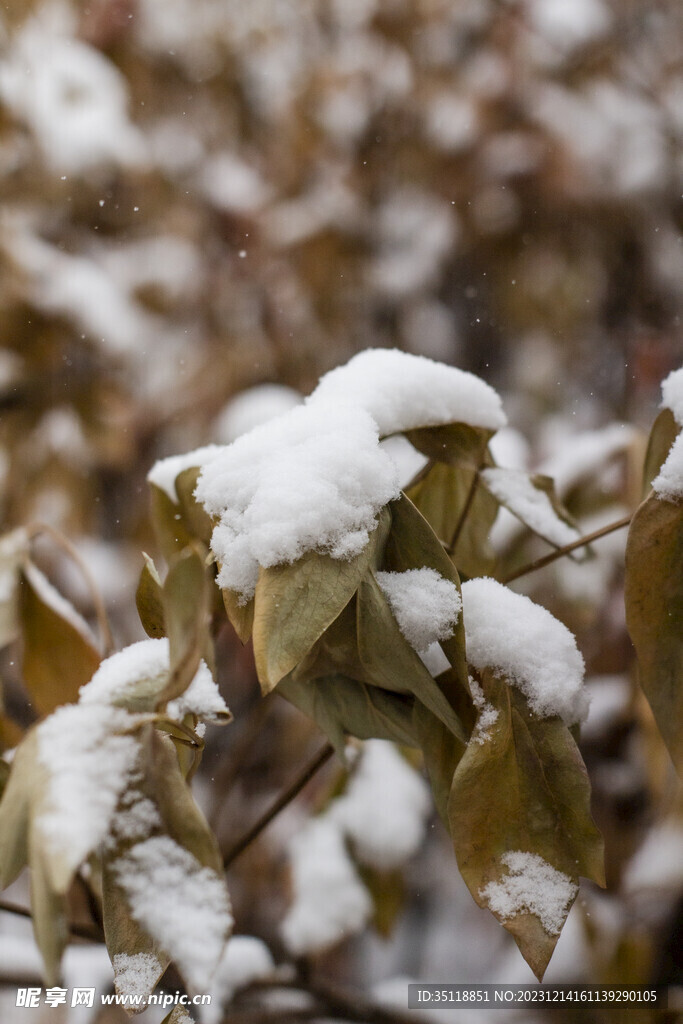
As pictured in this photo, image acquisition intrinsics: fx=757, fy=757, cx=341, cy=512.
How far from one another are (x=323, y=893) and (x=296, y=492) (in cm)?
51

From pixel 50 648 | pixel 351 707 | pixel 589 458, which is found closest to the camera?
pixel 351 707

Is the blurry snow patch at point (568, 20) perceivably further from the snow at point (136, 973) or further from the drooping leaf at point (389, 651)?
the snow at point (136, 973)

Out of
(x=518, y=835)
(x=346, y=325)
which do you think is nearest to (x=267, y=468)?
(x=518, y=835)

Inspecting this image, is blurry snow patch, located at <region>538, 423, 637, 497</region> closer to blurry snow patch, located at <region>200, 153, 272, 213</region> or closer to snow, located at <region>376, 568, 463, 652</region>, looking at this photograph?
snow, located at <region>376, 568, 463, 652</region>

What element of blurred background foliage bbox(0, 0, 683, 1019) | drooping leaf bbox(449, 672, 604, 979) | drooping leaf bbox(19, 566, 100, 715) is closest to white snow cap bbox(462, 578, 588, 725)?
drooping leaf bbox(449, 672, 604, 979)

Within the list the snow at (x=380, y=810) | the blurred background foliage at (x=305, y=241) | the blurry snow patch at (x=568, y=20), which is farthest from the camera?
the blurry snow patch at (x=568, y=20)

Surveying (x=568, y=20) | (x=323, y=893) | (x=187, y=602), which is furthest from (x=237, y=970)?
(x=568, y=20)

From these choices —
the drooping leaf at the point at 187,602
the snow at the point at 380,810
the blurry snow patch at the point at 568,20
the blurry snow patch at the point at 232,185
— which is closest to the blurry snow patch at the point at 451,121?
the blurry snow patch at the point at 568,20

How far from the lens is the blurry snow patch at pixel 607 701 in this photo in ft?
2.49

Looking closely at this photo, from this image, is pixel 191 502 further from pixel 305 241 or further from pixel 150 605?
pixel 305 241

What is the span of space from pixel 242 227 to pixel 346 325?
23cm

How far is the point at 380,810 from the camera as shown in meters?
0.62

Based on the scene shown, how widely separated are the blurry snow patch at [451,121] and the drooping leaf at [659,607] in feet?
3.50

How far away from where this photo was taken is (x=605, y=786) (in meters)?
0.87
